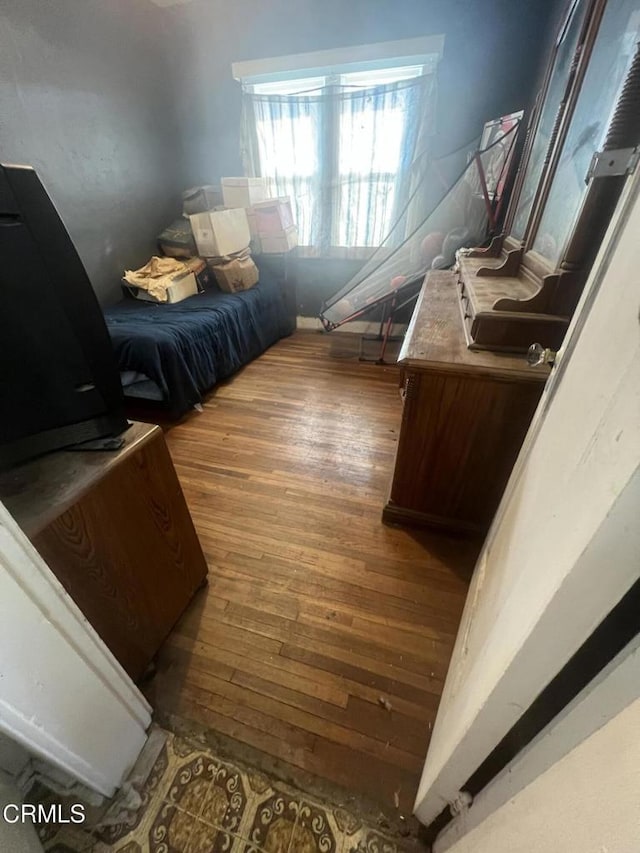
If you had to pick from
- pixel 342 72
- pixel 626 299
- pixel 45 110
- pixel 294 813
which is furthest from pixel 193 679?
pixel 342 72

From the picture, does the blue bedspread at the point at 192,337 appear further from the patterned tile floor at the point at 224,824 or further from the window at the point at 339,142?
the patterned tile floor at the point at 224,824

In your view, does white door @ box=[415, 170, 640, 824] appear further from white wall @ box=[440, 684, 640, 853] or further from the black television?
the black television

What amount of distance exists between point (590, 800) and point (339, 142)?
3879 millimetres

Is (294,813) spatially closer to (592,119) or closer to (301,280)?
(592,119)

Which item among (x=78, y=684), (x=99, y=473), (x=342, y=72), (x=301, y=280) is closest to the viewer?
(x=78, y=684)

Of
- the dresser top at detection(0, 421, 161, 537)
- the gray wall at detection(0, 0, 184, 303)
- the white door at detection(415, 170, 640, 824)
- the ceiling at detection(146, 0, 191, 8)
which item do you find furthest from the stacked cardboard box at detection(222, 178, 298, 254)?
the white door at detection(415, 170, 640, 824)

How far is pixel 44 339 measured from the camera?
0.68 metres

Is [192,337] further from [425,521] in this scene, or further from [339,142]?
[339,142]

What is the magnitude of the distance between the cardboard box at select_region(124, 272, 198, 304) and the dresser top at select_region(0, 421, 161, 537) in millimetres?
2204

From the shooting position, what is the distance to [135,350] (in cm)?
209

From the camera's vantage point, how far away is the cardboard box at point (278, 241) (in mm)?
3162

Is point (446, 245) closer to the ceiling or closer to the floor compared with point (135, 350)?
closer to the ceiling

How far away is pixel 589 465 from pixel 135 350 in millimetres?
2339

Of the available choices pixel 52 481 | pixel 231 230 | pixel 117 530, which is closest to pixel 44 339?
pixel 52 481
